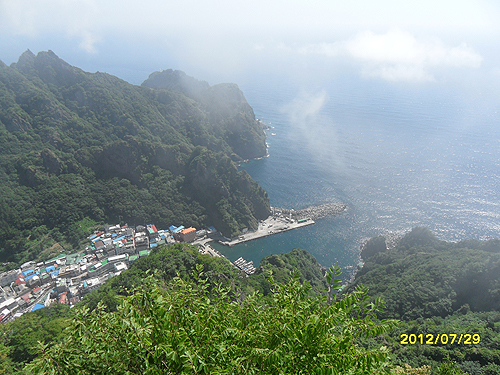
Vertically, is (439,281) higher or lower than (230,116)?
lower

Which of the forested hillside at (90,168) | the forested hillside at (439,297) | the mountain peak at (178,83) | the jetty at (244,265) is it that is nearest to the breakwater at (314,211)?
the forested hillside at (90,168)

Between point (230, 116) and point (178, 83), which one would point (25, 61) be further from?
point (230, 116)

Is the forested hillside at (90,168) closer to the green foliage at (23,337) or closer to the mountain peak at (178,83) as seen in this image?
the green foliage at (23,337)

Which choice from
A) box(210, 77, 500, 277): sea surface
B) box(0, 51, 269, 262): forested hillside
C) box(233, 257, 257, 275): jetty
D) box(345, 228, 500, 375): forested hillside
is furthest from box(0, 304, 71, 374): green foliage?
box(210, 77, 500, 277): sea surface

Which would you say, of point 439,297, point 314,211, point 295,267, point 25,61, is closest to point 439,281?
point 439,297

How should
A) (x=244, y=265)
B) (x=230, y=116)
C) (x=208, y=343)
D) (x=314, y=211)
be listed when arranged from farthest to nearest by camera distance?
(x=230, y=116), (x=314, y=211), (x=244, y=265), (x=208, y=343)
